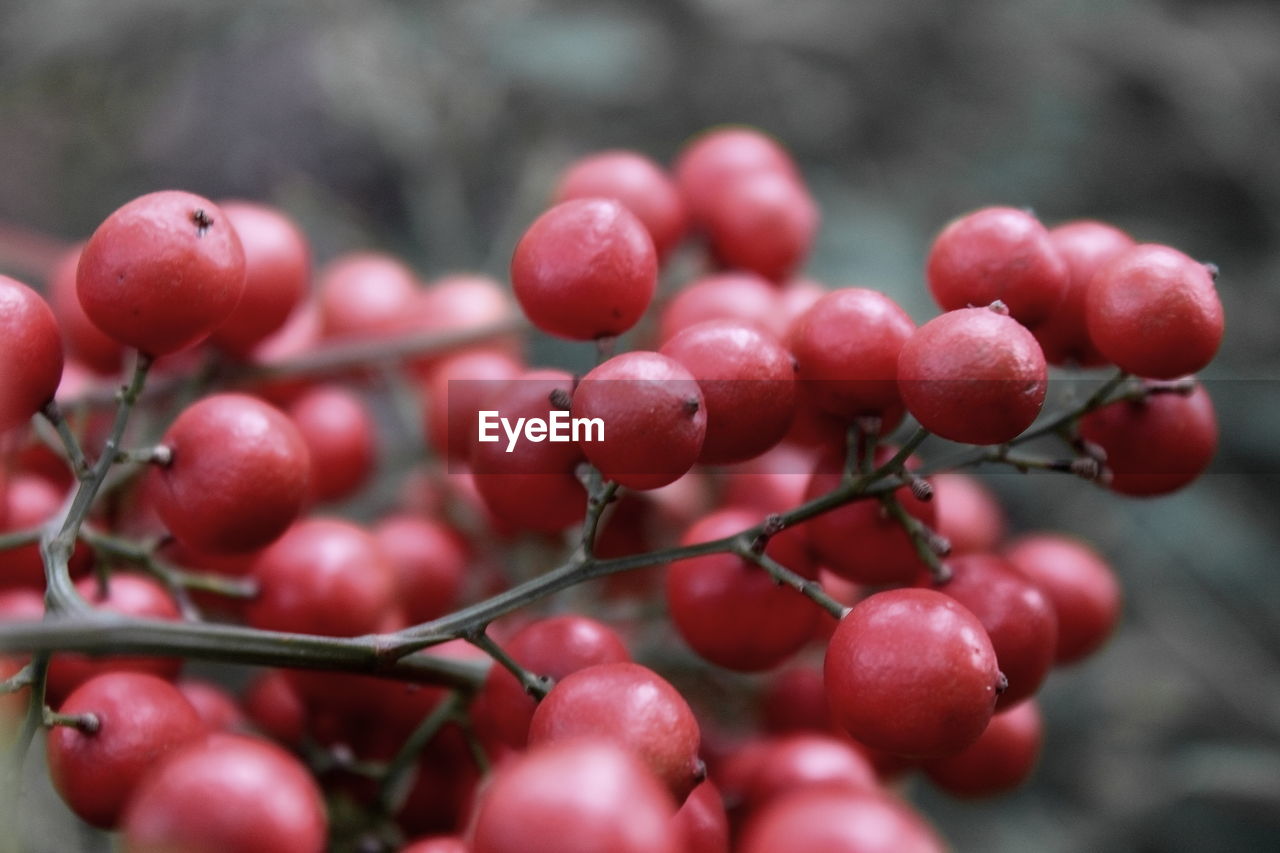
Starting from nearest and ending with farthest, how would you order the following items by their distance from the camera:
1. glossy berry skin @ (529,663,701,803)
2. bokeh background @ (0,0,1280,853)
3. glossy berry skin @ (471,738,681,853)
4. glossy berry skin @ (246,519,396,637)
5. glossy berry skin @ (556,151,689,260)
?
glossy berry skin @ (471,738,681,853)
glossy berry skin @ (529,663,701,803)
glossy berry skin @ (246,519,396,637)
glossy berry skin @ (556,151,689,260)
bokeh background @ (0,0,1280,853)

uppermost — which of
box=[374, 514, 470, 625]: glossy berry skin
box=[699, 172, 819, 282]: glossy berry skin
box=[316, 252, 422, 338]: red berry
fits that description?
box=[699, 172, 819, 282]: glossy berry skin

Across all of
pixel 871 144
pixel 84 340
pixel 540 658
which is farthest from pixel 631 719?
pixel 871 144

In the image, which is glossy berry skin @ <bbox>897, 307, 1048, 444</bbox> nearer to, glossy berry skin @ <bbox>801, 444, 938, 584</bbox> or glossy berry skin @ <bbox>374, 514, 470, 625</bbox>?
glossy berry skin @ <bbox>801, 444, 938, 584</bbox>

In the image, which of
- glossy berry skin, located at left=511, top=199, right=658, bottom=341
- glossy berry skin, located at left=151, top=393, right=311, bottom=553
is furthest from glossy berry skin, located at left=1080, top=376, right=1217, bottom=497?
glossy berry skin, located at left=151, top=393, right=311, bottom=553

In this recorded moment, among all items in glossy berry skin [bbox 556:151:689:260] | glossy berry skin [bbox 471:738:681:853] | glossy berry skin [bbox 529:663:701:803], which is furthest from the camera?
glossy berry skin [bbox 556:151:689:260]

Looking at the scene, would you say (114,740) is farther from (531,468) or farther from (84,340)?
(84,340)

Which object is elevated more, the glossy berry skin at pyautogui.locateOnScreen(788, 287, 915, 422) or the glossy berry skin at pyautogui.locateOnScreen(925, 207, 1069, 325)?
the glossy berry skin at pyautogui.locateOnScreen(925, 207, 1069, 325)

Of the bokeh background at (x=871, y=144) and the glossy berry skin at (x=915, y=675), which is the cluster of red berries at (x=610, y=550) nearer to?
the glossy berry skin at (x=915, y=675)
